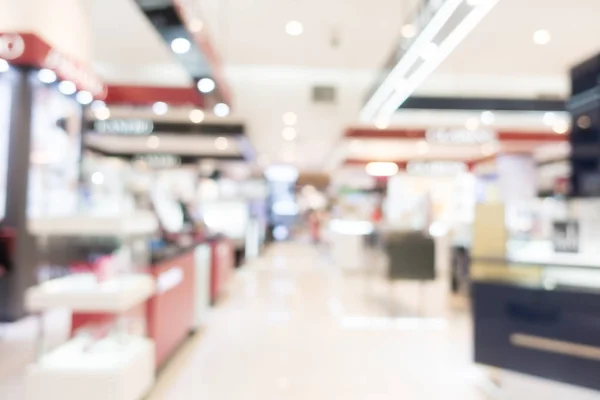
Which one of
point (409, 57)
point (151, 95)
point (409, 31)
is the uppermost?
point (151, 95)

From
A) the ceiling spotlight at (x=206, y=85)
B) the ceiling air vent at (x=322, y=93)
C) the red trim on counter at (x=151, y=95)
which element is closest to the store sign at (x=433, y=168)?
the ceiling air vent at (x=322, y=93)

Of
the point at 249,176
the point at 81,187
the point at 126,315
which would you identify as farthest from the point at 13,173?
the point at 249,176

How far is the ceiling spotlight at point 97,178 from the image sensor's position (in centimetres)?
322

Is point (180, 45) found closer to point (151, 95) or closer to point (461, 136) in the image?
point (151, 95)

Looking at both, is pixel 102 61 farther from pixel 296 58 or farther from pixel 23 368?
pixel 23 368

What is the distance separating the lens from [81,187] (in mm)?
3270

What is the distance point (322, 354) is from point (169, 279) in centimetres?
152

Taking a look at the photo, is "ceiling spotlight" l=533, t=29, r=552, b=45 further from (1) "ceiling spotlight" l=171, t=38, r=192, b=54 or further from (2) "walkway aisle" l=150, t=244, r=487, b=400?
(1) "ceiling spotlight" l=171, t=38, r=192, b=54

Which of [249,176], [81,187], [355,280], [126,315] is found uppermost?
[249,176]

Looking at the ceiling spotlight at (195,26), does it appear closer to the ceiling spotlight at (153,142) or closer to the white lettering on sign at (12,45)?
the white lettering on sign at (12,45)

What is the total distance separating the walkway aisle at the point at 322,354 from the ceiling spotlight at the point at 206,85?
2837mm

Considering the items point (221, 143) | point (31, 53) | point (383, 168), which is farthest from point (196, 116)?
point (383, 168)

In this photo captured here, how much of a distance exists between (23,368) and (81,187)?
171 cm

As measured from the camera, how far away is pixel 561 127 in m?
12.2
